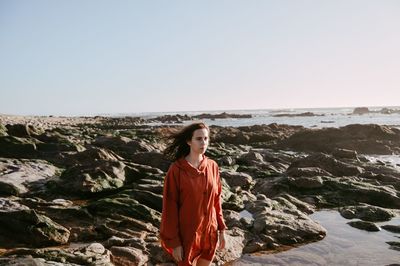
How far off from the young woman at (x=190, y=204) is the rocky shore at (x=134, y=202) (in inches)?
85.8

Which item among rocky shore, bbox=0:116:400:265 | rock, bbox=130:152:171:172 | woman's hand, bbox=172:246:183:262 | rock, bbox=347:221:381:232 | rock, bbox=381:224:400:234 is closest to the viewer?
woman's hand, bbox=172:246:183:262

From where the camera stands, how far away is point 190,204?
170 inches

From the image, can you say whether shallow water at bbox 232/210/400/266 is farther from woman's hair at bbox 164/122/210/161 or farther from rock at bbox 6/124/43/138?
rock at bbox 6/124/43/138

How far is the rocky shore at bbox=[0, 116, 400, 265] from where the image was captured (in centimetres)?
754

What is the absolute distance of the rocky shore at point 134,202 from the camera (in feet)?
24.7

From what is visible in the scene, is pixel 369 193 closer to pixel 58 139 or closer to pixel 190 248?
pixel 190 248

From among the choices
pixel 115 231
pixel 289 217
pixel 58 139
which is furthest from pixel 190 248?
pixel 58 139

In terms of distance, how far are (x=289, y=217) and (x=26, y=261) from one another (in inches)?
263

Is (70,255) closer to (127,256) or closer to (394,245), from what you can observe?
(127,256)

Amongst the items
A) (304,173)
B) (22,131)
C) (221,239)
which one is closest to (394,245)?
(221,239)

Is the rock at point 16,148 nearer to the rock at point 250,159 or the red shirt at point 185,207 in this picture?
the rock at point 250,159

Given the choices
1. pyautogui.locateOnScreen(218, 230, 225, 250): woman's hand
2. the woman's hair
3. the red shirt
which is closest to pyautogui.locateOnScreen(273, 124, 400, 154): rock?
pyautogui.locateOnScreen(218, 230, 225, 250): woman's hand

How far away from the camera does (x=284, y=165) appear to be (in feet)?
64.6

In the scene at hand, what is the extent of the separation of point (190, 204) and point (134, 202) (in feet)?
19.8
